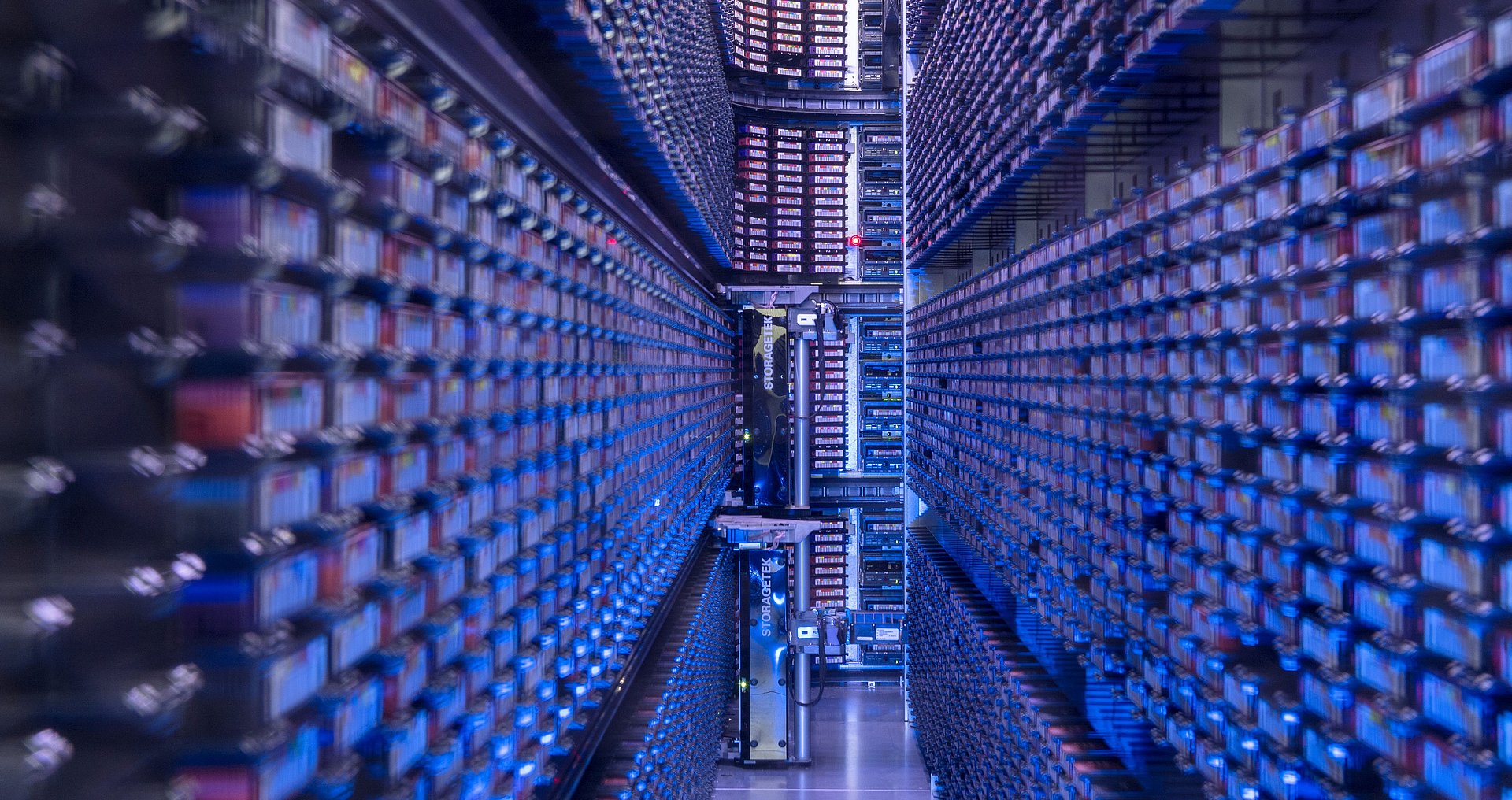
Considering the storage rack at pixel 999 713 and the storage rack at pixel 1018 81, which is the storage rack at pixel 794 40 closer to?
the storage rack at pixel 1018 81

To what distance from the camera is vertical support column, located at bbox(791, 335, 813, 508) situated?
10836 mm

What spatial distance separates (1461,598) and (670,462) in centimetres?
440

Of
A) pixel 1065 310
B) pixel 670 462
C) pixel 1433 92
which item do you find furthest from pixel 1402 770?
pixel 670 462

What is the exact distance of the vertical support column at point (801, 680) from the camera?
10281mm

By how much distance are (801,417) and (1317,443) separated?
8426 millimetres

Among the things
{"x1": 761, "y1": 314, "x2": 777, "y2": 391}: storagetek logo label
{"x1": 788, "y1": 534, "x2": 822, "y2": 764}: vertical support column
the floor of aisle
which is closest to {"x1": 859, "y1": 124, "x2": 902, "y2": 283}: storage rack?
{"x1": 761, "y1": 314, "x2": 777, "y2": 391}: storagetek logo label

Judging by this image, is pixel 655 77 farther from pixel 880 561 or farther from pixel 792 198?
pixel 880 561

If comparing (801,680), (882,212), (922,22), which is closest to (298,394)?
(922,22)

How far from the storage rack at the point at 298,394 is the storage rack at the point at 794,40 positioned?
9.11m

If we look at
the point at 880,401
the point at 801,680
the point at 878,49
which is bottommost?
the point at 801,680

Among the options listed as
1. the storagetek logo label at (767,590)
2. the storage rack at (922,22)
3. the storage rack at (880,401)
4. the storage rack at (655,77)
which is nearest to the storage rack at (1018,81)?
the storage rack at (922,22)

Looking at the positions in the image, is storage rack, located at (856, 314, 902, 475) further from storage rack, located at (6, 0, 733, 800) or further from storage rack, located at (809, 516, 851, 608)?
storage rack, located at (6, 0, 733, 800)

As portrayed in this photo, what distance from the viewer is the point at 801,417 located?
35.6ft

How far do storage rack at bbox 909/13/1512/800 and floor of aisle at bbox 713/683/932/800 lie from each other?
19.4 feet
